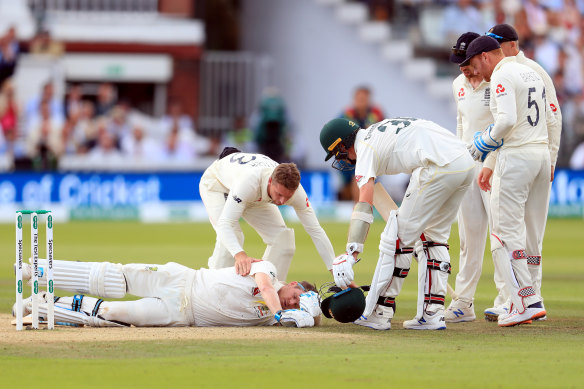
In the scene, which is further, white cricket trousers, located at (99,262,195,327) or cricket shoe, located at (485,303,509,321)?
cricket shoe, located at (485,303,509,321)

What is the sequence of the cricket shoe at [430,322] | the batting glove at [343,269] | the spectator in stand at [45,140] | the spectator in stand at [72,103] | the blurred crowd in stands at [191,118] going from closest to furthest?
1. the batting glove at [343,269]
2. the cricket shoe at [430,322]
3. the spectator in stand at [45,140]
4. the blurred crowd in stands at [191,118]
5. the spectator in stand at [72,103]

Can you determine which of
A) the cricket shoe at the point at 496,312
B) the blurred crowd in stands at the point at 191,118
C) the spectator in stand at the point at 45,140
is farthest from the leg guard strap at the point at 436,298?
the spectator in stand at the point at 45,140

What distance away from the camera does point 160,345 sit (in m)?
6.14

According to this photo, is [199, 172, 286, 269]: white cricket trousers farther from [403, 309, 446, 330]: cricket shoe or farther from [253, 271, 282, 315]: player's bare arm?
[403, 309, 446, 330]: cricket shoe

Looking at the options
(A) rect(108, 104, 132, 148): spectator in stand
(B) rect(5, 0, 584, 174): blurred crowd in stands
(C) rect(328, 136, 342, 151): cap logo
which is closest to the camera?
(C) rect(328, 136, 342, 151): cap logo

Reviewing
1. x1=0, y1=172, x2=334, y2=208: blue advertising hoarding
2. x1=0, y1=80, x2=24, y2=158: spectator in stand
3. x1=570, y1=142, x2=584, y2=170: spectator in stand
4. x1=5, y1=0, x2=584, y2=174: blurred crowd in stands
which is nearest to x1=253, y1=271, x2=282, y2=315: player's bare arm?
x1=0, y1=172, x2=334, y2=208: blue advertising hoarding

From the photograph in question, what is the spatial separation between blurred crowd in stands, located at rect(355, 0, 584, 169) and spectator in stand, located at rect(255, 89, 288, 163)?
5984mm

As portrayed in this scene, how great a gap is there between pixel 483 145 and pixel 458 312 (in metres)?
1.37

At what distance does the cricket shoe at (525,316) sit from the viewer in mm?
7238

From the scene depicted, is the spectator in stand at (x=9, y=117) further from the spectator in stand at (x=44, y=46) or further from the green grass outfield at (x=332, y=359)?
the green grass outfield at (x=332, y=359)

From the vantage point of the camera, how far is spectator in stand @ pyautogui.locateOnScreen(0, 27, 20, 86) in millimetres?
22859

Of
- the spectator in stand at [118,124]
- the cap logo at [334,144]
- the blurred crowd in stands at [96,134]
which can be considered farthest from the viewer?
the spectator in stand at [118,124]

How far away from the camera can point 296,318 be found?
693cm

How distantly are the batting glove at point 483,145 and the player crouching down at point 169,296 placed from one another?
5.23 feet
